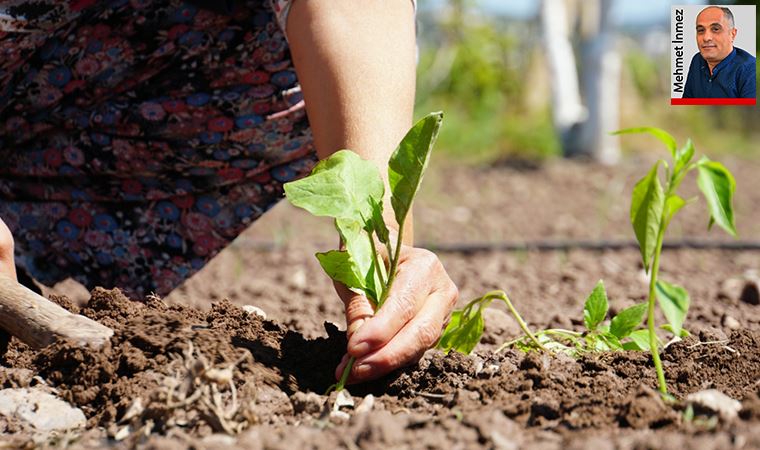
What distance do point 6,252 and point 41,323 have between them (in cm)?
22

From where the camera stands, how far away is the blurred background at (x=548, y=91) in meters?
7.48

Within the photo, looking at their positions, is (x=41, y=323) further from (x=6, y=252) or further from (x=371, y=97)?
(x=371, y=97)

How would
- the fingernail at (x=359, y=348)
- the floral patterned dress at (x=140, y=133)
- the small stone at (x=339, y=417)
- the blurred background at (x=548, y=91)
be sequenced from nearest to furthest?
the small stone at (x=339, y=417) < the fingernail at (x=359, y=348) < the floral patterned dress at (x=140, y=133) < the blurred background at (x=548, y=91)

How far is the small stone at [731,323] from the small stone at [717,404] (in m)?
0.97

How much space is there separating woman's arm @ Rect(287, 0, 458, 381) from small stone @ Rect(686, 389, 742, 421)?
0.43 metres

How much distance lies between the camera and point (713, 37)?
7.66 ft

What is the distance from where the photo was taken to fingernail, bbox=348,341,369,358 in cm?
134

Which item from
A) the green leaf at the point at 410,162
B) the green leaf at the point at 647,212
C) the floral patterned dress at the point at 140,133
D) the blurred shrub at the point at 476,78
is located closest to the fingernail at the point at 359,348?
the green leaf at the point at 410,162

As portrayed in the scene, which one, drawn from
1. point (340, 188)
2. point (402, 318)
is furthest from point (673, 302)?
point (340, 188)

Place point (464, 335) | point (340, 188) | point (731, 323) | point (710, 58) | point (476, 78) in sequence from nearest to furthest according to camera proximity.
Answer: point (340, 188) < point (464, 335) < point (731, 323) < point (710, 58) < point (476, 78)

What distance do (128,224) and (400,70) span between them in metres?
1.18

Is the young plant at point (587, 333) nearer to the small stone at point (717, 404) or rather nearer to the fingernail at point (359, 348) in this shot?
the fingernail at point (359, 348)

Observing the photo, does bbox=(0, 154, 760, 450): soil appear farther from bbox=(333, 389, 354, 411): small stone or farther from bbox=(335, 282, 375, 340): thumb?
bbox=(335, 282, 375, 340): thumb

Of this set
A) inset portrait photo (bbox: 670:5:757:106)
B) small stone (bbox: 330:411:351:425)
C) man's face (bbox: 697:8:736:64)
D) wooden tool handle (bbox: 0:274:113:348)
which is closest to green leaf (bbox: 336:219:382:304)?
small stone (bbox: 330:411:351:425)
